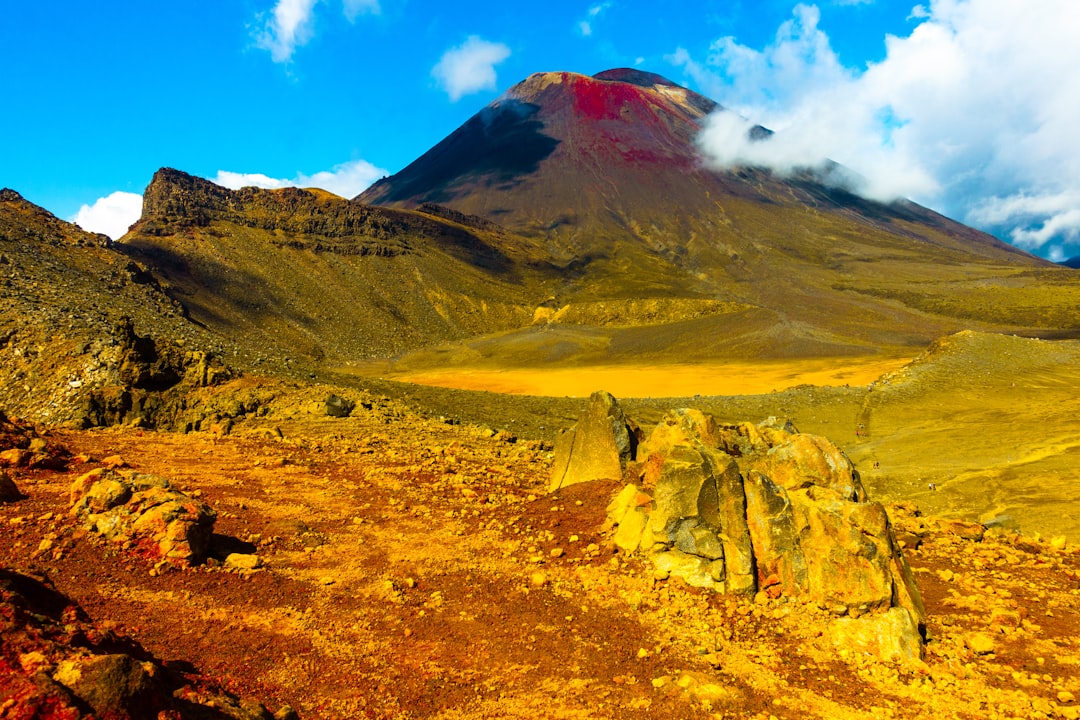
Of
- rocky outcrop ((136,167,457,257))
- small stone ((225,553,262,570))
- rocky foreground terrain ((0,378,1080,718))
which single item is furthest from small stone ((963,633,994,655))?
rocky outcrop ((136,167,457,257))

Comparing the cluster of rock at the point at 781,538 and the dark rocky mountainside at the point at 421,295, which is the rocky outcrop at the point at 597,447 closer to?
the cluster of rock at the point at 781,538

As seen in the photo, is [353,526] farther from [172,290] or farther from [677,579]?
[172,290]

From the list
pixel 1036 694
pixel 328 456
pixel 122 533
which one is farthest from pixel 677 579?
pixel 328 456

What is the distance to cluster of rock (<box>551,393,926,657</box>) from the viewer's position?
7266 millimetres

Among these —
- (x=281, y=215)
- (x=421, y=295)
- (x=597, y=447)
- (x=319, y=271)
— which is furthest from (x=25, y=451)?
(x=281, y=215)

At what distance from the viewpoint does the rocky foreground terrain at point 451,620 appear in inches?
208

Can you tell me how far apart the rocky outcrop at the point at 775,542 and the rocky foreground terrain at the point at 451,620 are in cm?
24

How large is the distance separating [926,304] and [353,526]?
112 metres

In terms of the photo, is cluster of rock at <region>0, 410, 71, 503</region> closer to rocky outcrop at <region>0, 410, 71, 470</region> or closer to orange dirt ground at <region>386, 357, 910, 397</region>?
rocky outcrop at <region>0, 410, 71, 470</region>

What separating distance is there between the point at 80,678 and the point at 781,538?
7.46 m

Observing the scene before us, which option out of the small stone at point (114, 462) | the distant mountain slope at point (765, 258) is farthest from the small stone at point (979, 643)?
the distant mountain slope at point (765, 258)

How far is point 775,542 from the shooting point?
26.4ft

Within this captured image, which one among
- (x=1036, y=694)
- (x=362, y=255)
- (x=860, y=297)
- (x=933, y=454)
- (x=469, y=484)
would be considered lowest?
(x=1036, y=694)

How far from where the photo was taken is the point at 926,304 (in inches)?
3903
